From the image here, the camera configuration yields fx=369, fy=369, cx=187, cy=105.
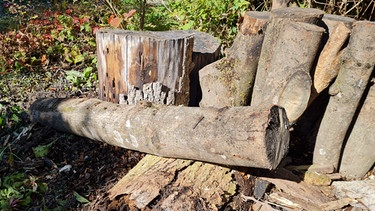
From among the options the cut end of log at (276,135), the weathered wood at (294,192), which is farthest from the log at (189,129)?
the weathered wood at (294,192)

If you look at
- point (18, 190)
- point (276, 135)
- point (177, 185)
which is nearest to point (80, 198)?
point (18, 190)

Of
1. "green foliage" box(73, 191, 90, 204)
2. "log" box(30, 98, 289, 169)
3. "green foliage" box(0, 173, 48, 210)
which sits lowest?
"green foliage" box(0, 173, 48, 210)

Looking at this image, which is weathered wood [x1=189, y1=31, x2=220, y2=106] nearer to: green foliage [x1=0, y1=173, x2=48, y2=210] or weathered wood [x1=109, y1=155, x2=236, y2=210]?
weathered wood [x1=109, y1=155, x2=236, y2=210]

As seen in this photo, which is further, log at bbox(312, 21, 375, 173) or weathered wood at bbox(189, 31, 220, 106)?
weathered wood at bbox(189, 31, 220, 106)

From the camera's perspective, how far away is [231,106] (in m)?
2.86

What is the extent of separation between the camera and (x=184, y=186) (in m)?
2.54

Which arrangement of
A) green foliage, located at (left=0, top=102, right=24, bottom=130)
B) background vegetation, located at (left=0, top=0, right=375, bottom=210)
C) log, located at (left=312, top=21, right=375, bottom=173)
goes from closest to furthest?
log, located at (left=312, top=21, right=375, bottom=173) → green foliage, located at (left=0, top=102, right=24, bottom=130) → background vegetation, located at (left=0, top=0, right=375, bottom=210)

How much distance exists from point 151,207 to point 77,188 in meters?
0.80

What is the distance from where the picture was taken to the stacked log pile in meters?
2.42

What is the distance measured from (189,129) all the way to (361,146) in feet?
4.75

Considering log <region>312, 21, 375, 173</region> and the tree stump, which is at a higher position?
log <region>312, 21, 375, 173</region>

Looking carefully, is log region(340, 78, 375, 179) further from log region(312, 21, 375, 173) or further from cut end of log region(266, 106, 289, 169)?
cut end of log region(266, 106, 289, 169)

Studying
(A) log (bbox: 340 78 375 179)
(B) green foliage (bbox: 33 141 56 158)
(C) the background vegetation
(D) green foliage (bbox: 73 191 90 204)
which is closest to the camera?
(D) green foliage (bbox: 73 191 90 204)

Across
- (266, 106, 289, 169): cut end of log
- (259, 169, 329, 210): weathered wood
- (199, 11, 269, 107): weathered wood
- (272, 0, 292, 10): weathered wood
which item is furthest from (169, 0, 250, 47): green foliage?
(266, 106, 289, 169): cut end of log
